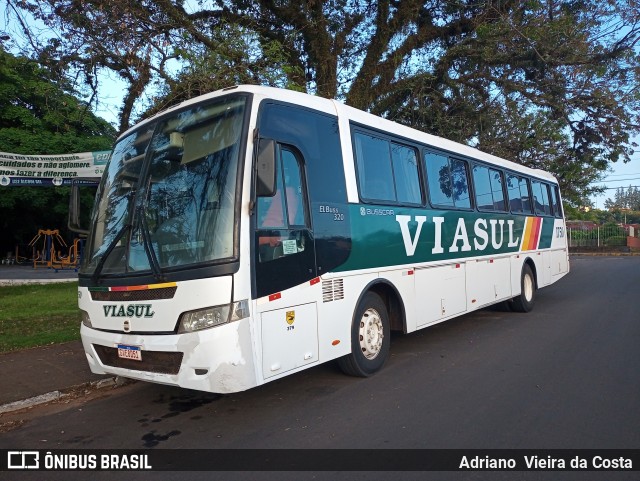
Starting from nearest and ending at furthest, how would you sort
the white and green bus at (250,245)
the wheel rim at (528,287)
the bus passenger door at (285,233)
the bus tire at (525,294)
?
the white and green bus at (250,245), the bus passenger door at (285,233), the bus tire at (525,294), the wheel rim at (528,287)

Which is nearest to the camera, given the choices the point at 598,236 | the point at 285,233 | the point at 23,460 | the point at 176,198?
the point at 23,460

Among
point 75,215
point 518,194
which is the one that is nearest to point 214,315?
point 75,215

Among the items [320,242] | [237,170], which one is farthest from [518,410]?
[237,170]

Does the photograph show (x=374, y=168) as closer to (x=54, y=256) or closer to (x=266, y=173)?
(x=266, y=173)

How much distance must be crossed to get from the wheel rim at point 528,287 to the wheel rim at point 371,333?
584 centimetres

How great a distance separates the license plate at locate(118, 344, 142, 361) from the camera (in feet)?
14.5

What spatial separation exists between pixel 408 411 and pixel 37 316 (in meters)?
8.74

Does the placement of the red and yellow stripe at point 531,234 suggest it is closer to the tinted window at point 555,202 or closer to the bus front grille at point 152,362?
the tinted window at point 555,202

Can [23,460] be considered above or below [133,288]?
below

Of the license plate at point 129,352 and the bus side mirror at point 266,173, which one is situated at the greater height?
the bus side mirror at point 266,173

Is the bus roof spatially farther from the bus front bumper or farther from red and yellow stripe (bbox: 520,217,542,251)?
red and yellow stripe (bbox: 520,217,542,251)

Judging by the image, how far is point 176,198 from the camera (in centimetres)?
448

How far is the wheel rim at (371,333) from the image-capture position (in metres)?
5.71

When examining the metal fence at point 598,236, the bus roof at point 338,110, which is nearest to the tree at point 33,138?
the bus roof at point 338,110
